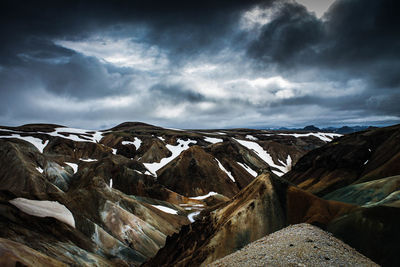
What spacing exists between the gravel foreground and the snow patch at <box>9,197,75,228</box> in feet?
69.2

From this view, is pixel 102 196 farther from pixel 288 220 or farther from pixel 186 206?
pixel 186 206

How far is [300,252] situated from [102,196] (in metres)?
40.9

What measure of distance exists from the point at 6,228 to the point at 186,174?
8698cm

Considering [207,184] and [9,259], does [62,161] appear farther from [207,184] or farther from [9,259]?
[9,259]

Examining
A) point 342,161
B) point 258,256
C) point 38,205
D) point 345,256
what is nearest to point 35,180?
point 38,205

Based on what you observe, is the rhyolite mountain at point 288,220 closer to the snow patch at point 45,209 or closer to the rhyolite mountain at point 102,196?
the rhyolite mountain at point 102,196

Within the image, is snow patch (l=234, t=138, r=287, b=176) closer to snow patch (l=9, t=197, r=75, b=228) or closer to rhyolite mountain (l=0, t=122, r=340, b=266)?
rhyolite mountain (l=0, t=122, r=340, b=266)

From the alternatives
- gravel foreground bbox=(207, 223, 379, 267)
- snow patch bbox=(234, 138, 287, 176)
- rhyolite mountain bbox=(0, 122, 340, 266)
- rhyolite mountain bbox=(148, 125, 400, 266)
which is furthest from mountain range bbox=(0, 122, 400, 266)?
snow patch bbox=(234, 138, 287, 176)

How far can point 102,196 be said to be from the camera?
46.3 m

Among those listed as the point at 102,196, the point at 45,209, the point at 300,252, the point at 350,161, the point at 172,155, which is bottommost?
the point at 172,155

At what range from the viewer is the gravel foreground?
12680mm

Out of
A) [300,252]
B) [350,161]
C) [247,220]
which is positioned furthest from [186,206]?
[300,252]

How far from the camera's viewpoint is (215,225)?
25438 millimetres

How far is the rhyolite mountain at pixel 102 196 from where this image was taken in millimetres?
23359
